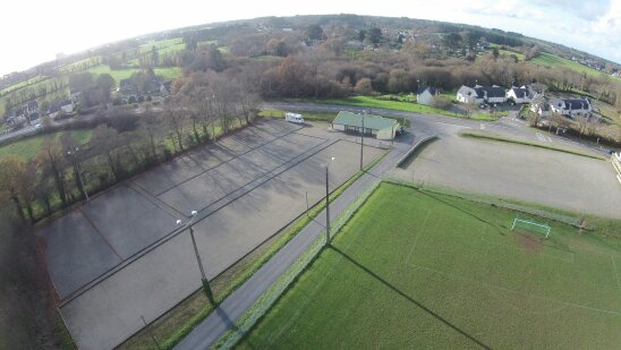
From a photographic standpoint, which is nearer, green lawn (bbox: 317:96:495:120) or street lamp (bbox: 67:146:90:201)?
street lamp (bbox: 67:146:90:201)

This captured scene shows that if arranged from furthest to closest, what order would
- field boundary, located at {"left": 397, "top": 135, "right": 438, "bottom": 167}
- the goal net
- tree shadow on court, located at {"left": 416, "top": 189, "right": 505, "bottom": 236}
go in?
field boundary, located at {"left": 397, "top": 135, "right": 438, "bottom": 167}
tree shadow on court, located at {"left": 416, "top": 189, "right": 505, "bottom": 236}
the goal net

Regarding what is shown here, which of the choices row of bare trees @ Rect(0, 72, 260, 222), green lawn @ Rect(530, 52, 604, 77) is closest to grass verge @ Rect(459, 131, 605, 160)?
row of bare trees @ Rect(0, 72, 260, 222)

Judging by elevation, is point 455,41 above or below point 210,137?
above

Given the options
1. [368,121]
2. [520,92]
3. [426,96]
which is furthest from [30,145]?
[520,92]

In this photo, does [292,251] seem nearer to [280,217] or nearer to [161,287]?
[280,217]

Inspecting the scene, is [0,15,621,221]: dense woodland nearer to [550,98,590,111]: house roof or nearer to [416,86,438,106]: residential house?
[416,86,438,106]: residential house

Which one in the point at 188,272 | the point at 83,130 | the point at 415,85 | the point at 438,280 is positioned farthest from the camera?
the point at 415,85

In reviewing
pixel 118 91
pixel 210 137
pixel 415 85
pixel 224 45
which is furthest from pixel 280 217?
pixel 224 45

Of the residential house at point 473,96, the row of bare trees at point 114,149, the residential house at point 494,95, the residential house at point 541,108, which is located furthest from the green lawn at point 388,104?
the row of bare trees at point 114,149
